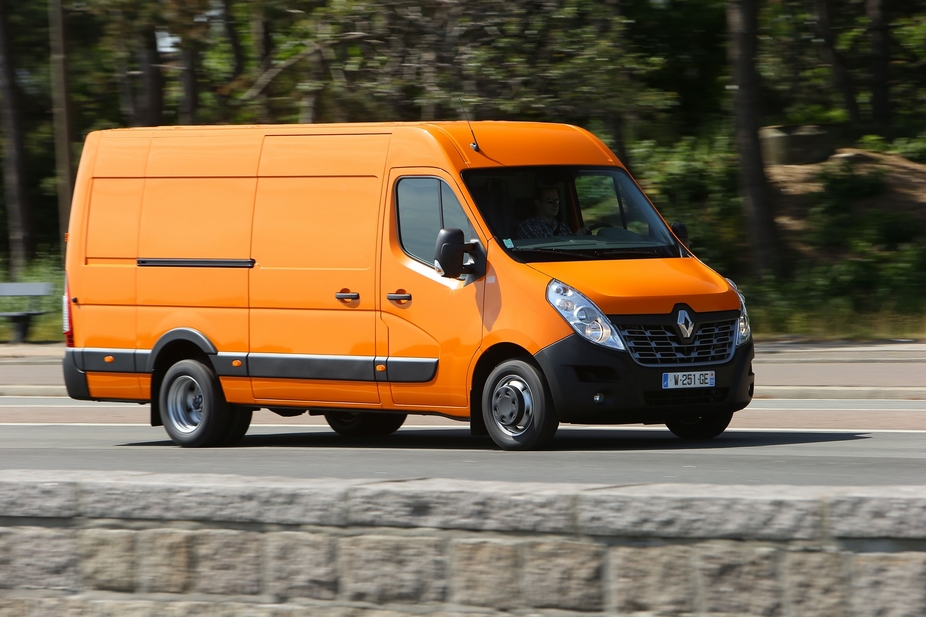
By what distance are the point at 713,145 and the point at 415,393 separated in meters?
19.8

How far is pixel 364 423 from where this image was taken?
1180 cm

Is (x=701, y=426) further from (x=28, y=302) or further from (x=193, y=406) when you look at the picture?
(x=28, y=302)

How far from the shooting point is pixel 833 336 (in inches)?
800

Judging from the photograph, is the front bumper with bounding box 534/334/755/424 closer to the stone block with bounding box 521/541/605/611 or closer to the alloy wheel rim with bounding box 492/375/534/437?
the alloy wheel rim with bounding box 492/375/534/437

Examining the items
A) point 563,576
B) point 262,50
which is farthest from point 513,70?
point 563,576

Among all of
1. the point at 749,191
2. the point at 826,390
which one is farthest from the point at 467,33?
the point at 826,390

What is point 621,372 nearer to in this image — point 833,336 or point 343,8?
point 833,336

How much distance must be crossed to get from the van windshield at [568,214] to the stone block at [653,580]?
17.3 ft

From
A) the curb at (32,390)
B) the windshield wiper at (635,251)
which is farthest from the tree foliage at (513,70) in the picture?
the windshield wiper at (635,251)

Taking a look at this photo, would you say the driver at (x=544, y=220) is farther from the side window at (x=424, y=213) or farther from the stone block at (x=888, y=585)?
the stone block at (x=888, y=585)

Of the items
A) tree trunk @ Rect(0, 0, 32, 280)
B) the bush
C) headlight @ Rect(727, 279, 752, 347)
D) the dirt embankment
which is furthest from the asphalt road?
tree trunk @ Rect(0, 0, 32, 280)

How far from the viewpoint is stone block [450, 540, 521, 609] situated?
4.29 metres

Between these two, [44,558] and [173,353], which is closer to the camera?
[44,558]

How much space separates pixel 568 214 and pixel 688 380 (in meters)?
1.45
